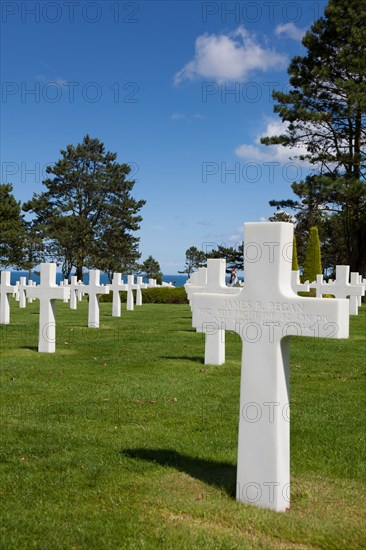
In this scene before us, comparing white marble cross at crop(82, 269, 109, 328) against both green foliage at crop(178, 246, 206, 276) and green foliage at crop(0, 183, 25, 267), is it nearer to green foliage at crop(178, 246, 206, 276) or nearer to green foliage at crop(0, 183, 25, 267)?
green foliage at crop(0, 183, 25, 267)

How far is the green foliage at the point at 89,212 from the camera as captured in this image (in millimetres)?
44906

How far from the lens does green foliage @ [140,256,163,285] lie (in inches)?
2088

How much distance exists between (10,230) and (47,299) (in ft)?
111

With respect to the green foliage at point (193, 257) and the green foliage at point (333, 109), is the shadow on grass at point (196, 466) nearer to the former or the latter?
the green foliage at point (333, 109)

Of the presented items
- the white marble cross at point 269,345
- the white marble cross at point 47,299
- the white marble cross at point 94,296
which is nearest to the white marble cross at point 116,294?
the white marble cross at point 94,296

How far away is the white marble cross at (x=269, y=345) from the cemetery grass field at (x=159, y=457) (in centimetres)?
20

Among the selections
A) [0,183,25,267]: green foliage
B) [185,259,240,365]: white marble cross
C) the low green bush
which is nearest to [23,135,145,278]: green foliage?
[0,183,25,267]: green foliage

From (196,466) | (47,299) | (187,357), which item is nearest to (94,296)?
(47,299)

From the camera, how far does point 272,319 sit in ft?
12.1

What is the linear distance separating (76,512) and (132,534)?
47 centimetres

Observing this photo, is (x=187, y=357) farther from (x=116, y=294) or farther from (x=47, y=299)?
(x=116, y=294)

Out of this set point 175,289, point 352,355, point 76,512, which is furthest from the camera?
point 175,289

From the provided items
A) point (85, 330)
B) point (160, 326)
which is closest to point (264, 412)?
point (85, 330)

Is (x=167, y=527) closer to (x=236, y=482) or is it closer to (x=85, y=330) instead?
(x=236, y=482)
